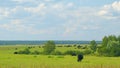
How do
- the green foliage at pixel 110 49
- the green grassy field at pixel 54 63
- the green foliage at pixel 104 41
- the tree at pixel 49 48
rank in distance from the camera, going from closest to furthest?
the green grassy field at pixel 54 63
the green foliage at pixel 110 49
the green foliage at pixel 104 41
the tree at pixel 49 48

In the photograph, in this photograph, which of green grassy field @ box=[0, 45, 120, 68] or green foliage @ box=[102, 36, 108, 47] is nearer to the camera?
green grassy field @ box=[0, 45, 120, 68]

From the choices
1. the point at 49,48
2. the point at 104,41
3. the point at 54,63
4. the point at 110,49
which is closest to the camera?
the point at 54,63

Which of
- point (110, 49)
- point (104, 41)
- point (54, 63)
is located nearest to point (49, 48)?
point (104, 41)

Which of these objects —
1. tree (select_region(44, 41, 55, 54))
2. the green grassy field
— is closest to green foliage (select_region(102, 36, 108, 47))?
tree (select_region(44, 41, 55, 54))

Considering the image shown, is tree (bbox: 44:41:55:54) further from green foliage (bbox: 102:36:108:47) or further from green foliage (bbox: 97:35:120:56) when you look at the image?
green foliage (bbox: 97:35:120:56)

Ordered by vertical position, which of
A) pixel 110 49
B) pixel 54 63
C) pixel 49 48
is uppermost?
pixel 49 48

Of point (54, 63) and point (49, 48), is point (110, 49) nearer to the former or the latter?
point (49, 48)

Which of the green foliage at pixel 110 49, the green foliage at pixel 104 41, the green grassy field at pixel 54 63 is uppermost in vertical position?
the green foliage at pixel 104 41

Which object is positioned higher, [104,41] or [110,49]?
[104,41]

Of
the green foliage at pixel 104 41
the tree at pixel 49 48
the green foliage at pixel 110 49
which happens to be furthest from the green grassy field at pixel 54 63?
the tree at pixel 49 48

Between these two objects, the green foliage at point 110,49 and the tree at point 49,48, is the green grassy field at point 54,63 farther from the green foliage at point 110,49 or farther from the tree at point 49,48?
the tree at point 49,48

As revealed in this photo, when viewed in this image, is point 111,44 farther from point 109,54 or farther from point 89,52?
point 89,52

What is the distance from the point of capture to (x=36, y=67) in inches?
888

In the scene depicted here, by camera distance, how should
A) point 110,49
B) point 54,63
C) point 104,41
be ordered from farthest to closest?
1. point 104,41
2. point 110,49
3. point 54,63
